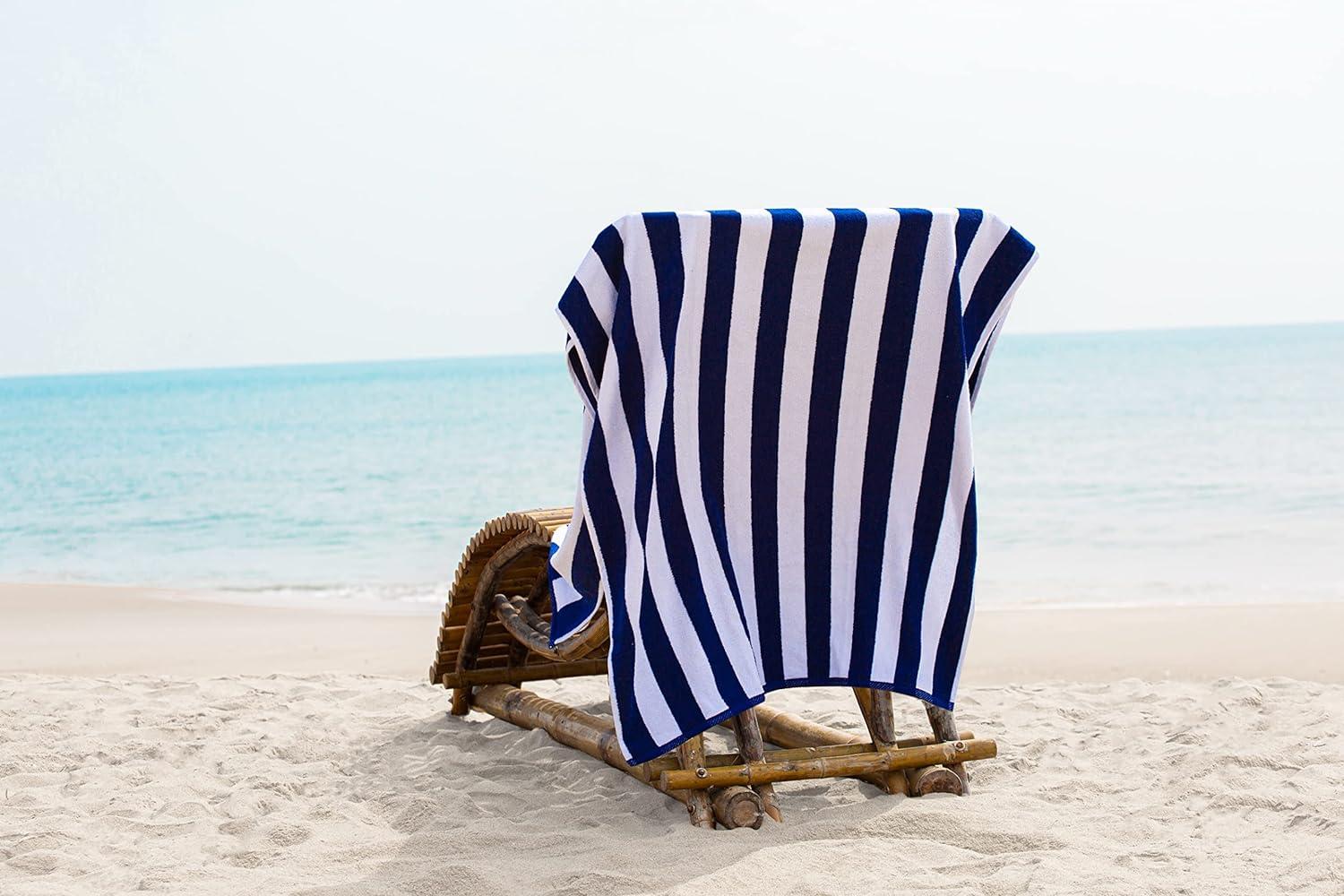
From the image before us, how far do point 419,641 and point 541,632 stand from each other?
10.3 ft

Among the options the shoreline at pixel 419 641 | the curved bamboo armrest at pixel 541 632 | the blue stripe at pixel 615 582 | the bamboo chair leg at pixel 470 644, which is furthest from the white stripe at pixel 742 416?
the shoreline at pixel 419 641

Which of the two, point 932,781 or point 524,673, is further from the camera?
point 524,673

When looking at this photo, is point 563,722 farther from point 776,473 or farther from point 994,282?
point 994,282

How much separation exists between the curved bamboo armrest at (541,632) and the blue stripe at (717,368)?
39 centimetres

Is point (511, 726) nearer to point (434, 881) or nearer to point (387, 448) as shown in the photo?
point (434, 881)

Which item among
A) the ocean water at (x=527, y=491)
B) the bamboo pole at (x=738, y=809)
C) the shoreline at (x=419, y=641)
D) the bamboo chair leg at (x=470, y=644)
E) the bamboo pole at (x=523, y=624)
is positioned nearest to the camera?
the bamboo pole at (x=738, y=809)

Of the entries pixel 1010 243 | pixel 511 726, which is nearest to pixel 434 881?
pixel 511 726

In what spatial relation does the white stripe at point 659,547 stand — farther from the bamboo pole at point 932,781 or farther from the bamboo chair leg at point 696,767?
the bamboo pole at point 932,781

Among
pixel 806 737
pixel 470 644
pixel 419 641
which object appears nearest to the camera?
pixel 806 737

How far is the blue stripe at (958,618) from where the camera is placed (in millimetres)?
3248

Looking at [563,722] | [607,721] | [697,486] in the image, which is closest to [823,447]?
[697,486]

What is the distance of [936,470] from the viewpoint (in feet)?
10.7

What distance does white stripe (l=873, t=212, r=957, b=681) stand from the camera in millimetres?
3182

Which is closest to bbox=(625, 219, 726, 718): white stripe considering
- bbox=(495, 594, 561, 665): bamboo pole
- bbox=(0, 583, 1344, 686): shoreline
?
bbox=(495, 594, 561, 665): bamboo pole
